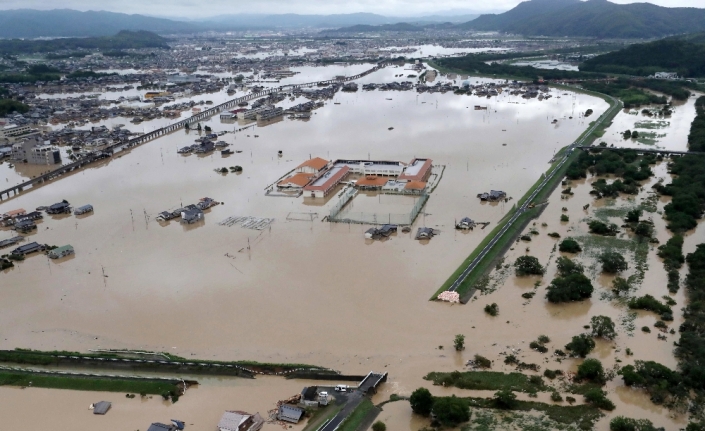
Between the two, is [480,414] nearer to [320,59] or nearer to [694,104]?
[694,104]

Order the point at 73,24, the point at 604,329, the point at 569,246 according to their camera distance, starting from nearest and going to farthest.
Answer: the point at 604,329
the point at 569,246
the point at 73,24

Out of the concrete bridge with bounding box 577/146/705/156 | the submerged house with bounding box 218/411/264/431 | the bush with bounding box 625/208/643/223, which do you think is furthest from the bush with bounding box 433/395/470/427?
the concrete bridge with bounding box 577/146/705/156

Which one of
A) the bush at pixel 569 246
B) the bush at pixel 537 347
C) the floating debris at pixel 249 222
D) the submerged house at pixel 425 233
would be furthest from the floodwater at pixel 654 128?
the bush at pixel 537 347

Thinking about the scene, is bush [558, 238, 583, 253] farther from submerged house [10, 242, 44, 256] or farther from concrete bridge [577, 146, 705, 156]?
submerged house [10, 242, 44, 256]

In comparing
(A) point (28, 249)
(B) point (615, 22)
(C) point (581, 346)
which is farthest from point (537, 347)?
(B) point (615, 22)

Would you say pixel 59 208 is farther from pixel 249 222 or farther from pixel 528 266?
pixel 528 266

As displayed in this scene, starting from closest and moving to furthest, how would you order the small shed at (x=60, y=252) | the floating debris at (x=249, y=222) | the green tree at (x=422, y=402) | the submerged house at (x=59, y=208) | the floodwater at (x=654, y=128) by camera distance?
the green tree at (x=422, y=402) < the small shed at (x=60, y=252) < the floating debris at (x=249, y=222) < the submerged house at (x=59, y=208) < the floodwater at (x=654, y=128)

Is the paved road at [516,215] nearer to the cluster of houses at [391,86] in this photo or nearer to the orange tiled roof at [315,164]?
the orange tiled roof at [315,164]

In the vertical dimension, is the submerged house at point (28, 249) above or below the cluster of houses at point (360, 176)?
below
